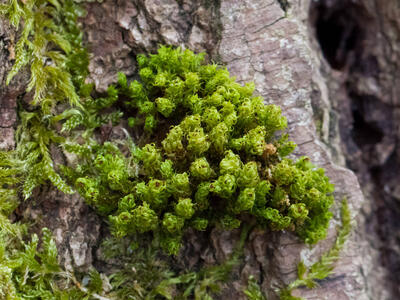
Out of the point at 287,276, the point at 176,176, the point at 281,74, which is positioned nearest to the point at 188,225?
the point at 176,176

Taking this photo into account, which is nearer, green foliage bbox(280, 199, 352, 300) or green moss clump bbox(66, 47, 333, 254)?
green moss clump bbox(66, 47, 333, 254)

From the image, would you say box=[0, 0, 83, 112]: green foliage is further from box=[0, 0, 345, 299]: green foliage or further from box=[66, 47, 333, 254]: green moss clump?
box=[66, 47, 333, 254]: green moss clump

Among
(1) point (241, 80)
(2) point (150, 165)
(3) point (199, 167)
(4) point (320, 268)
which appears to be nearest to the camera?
(3) point (199, 167)

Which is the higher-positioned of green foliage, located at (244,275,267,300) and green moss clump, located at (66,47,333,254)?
green moss clump, located at (66,47,333,254)

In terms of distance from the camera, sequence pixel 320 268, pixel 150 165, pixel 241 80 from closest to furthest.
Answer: pixel 150 165 → pixel 320 268 → pixel 241 80

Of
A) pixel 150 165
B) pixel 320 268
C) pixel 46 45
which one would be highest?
pixel 46 45

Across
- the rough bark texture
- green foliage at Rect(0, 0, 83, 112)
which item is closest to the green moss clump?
the rough bark texture

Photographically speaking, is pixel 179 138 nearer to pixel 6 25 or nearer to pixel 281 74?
pixel 281 74

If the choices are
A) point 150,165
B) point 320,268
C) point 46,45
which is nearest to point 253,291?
point 320,268

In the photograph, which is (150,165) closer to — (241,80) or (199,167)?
(199,167)
